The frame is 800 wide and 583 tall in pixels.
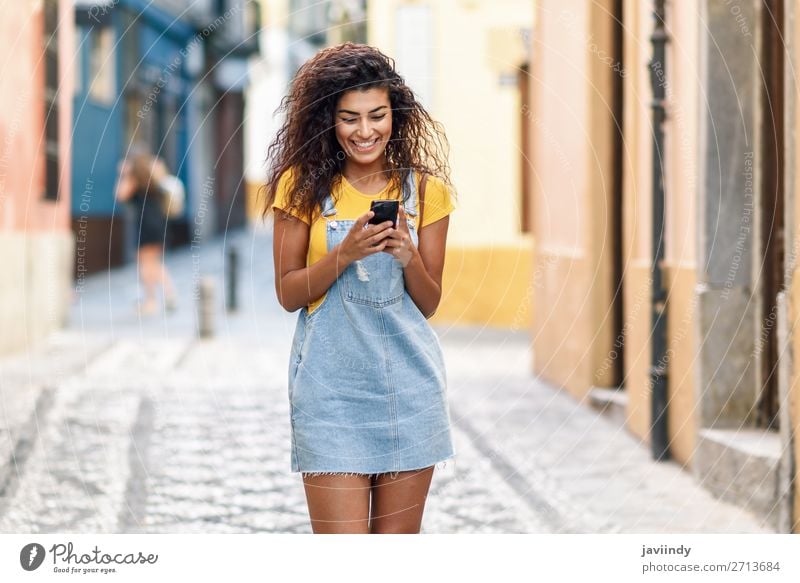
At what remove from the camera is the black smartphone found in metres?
3.00

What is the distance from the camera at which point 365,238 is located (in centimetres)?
300

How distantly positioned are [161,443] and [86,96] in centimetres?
1252

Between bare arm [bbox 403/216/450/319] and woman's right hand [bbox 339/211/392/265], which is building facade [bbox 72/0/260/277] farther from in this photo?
woman's right hand [bbox 339/211/392/265]

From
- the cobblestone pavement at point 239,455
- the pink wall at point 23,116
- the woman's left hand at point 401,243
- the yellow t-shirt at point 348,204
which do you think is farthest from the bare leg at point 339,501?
the pink wall at point 23,116

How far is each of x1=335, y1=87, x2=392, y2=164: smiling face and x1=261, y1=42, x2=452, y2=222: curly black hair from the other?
26 millimetres

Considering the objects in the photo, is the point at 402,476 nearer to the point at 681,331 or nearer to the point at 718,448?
the point at 718,448

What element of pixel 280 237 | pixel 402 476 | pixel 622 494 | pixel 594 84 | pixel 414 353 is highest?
pixel 594 84

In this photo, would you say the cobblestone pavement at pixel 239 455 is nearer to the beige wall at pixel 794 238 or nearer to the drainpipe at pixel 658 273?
the drainpipe at pixel 658 273

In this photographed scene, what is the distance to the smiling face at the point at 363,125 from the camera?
10.4 ft

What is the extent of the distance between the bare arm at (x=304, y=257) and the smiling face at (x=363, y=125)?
0.68 feet

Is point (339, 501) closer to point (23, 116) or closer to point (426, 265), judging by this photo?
point (426, 265)

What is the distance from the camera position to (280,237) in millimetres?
3178
